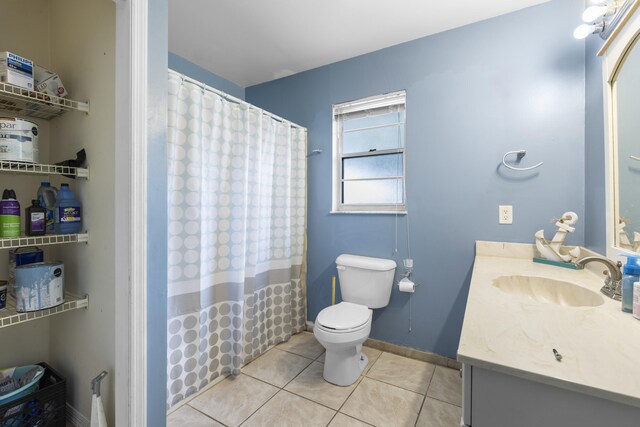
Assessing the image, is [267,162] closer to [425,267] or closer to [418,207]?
[418,207]

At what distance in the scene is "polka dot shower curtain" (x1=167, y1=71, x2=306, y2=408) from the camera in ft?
4.99

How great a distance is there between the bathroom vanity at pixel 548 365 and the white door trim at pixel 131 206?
1154 mm

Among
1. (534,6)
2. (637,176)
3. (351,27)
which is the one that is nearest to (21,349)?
(351,27)

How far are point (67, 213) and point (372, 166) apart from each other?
6.54 ft

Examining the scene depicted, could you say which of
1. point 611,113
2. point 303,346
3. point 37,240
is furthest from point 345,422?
point 611,113

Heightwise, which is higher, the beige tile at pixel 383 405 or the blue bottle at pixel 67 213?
the blue bottle at pixel 67 213

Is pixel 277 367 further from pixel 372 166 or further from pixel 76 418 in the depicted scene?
pixel 372 166

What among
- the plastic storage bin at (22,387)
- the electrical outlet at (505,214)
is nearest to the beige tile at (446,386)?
the electrical outlet at (505,214)

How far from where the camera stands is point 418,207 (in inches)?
79.7

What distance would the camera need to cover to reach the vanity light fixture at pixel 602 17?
3.96 feet

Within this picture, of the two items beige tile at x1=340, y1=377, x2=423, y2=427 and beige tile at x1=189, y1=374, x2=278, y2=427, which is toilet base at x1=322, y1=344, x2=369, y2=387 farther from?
beige tile at x1=189, y1=374, x2=278, y2=427

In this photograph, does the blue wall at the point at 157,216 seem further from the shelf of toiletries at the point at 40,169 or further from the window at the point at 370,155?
the window at the point at 370,155

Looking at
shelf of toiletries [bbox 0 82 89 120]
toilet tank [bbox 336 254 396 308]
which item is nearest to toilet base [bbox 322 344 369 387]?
toilet tank [bbox 336 254 396 308]

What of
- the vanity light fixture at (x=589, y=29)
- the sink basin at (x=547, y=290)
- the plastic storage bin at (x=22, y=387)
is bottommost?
the plastic storage bin at (x=22, y=387)
